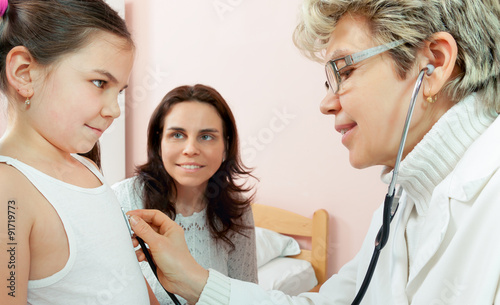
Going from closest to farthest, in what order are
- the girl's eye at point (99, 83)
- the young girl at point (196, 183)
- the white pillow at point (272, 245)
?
the girl's eye at point (99, 83) < the young girl at point (196, 183) < the white pillow at point (272, 245)

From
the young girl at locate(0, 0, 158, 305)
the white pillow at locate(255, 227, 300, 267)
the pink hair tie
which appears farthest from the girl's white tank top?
the white pillow at locate(255, 227, 300, 267)

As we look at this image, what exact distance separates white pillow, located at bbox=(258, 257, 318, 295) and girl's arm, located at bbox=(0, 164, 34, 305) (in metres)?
1.36

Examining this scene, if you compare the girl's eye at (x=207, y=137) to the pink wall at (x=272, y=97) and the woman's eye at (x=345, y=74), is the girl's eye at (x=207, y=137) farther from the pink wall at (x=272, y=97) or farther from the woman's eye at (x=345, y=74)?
the pink wall at (x=272, y=97)

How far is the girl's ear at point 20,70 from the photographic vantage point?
1.91 ft

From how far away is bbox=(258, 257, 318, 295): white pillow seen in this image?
180 cm

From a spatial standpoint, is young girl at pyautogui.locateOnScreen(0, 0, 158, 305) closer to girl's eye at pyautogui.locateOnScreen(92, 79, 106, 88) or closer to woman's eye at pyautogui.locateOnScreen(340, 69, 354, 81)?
girl's eye at pyautogui.locateOnScreen(92, 79, 106, 88)

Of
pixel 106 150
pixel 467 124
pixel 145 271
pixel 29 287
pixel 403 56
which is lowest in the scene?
pixel 145 271

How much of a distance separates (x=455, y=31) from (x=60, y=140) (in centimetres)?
68

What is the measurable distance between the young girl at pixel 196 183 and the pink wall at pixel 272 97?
0.71m

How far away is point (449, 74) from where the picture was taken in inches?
27.9

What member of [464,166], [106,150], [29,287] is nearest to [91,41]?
[29,287]

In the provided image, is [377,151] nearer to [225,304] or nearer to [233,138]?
[225,304]

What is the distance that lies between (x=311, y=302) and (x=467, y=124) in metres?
0.53

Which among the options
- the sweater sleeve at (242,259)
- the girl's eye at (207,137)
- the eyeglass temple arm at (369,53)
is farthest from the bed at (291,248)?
the eyeglass temple arm at (369,53)
